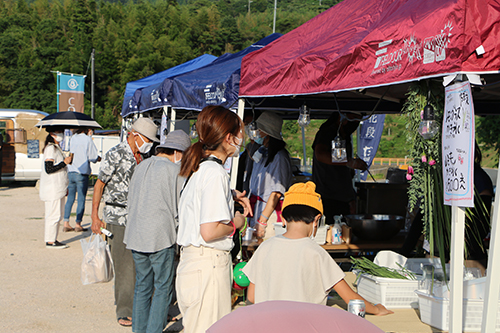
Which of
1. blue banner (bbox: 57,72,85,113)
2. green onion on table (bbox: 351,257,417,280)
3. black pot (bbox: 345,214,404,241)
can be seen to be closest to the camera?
green onion on table (bbox: 351,257,417,280)

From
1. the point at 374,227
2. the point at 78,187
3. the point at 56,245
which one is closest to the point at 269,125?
the point at 374,227

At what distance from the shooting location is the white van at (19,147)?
52.2ft

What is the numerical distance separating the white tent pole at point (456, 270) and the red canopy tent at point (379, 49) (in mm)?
744

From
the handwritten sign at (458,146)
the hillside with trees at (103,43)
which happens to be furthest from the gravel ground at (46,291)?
the hillside with trees at (103,43)

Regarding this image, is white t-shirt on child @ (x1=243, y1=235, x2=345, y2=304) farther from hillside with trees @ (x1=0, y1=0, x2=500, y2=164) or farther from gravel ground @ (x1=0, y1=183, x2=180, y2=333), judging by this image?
hillside with trees @ (x1=0, y1=0, x2=500, y2=164)

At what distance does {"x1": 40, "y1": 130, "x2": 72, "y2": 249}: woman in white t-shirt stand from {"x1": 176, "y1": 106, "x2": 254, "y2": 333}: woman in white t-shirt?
17.0 ft

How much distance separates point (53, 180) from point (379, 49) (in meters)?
5.70

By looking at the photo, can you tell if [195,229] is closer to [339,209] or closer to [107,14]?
[339,209]

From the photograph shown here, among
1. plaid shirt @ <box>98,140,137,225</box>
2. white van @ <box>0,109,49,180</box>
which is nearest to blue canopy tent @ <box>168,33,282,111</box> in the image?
plaid shirt @ <box>98,140,137,225</box>

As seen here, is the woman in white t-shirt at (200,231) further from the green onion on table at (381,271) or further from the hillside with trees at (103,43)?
the hillside with trees at (103,43)

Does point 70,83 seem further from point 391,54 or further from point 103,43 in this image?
point 103,43

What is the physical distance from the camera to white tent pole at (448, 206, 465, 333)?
2434 mm

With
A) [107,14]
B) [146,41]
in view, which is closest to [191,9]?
[107,14]

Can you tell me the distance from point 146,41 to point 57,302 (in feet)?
254
